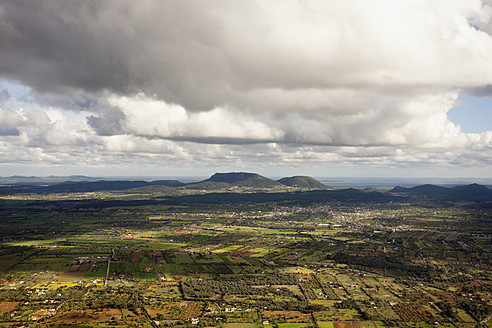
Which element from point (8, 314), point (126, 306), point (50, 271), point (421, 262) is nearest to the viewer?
point (8, 314)

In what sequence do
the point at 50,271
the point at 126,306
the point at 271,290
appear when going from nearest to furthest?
the point at 126,306 < the point at 271,290 < the point at 50,271

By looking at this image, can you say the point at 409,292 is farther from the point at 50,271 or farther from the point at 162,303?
the point at 50,271

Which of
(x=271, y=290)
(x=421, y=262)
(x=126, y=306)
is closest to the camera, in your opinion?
(x=126, y=306)

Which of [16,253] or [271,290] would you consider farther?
[16,253]

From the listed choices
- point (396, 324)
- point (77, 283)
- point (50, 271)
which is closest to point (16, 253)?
point (50, 271)

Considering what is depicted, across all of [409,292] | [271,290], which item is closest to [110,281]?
[271,290]

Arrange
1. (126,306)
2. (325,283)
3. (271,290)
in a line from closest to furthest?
(126,306), (271,290), (325,283)

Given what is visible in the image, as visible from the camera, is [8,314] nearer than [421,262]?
Yes

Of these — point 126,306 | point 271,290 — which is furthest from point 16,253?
point 271,290

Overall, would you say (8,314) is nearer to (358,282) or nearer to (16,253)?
(16,253)
